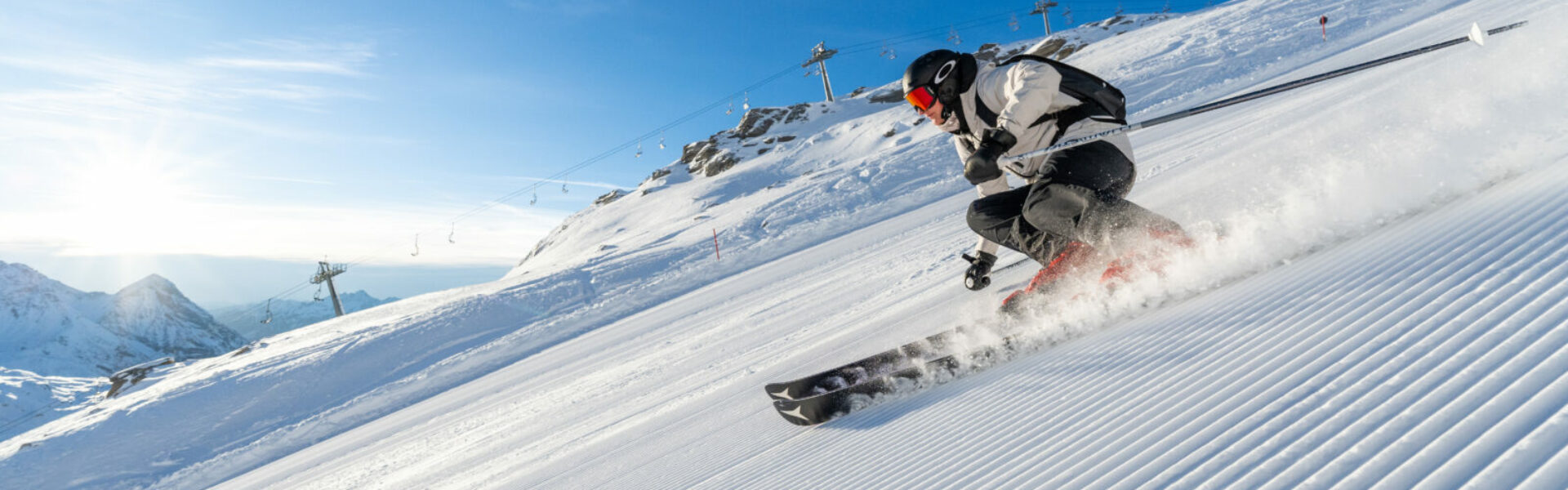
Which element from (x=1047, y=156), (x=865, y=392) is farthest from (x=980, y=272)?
(x=865, y=392)

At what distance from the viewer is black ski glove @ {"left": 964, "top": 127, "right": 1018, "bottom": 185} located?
375 cm

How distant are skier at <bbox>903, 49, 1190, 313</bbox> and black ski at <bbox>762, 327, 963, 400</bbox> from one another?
1.68 ft

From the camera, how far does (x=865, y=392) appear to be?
3.81 metres

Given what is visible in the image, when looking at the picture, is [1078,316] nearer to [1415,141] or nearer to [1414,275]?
[1414,275]

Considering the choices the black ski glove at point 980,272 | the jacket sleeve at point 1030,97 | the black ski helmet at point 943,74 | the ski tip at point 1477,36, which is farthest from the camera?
the black ski glove at point 980,272

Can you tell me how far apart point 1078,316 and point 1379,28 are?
75.4 feet

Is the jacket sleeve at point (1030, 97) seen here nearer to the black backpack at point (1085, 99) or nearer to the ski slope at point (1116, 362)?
the black backpack at point (1085, 99)

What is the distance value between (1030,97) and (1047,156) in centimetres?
43

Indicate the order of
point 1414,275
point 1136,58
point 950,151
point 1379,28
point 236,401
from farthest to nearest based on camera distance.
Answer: point 1136,58 → point 950,151 → point 1379,28 → point 236,401 → point 1414,275

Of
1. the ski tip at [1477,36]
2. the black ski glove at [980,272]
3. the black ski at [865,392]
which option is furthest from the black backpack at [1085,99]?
the ski tip at [1477,36]

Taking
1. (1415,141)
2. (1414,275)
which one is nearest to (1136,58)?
(1415,141)

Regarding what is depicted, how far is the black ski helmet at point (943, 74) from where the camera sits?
4.17 m

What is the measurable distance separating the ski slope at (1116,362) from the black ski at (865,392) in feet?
0.27

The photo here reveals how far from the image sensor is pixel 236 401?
1276cm
